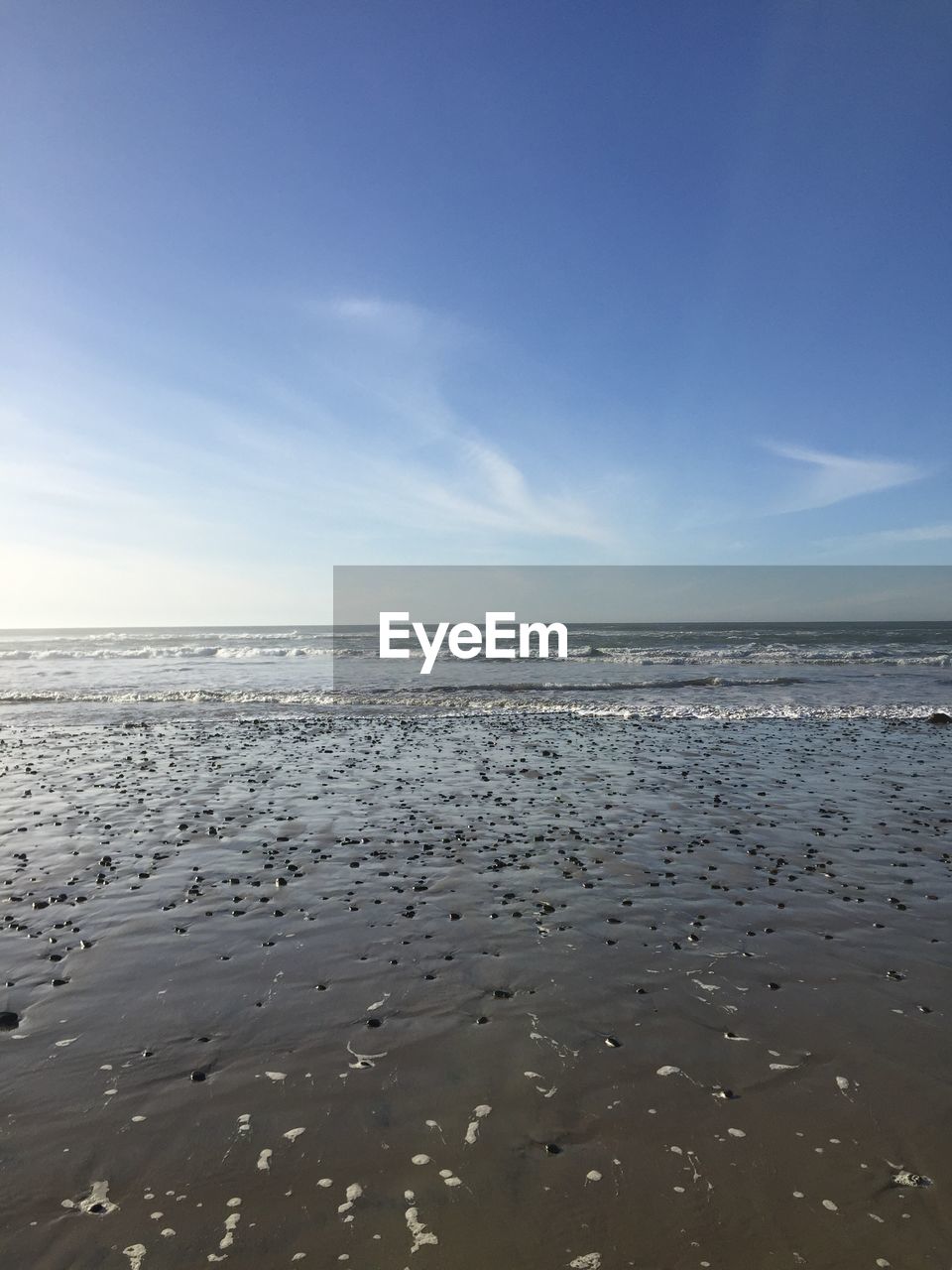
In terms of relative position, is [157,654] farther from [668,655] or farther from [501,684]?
[668,655]

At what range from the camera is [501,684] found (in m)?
41.3

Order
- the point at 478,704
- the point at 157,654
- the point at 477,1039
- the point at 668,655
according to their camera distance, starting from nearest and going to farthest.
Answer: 1. the point at 477,1039
2. the point at 478,704
3. the point at 668,655
4. the point at 157,654

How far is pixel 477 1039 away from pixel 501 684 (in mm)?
34834

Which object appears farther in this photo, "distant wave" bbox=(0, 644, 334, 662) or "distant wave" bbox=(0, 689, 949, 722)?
"distant wave" bbox=(0, 644, 334, 662)

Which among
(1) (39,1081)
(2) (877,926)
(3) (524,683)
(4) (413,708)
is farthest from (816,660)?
(1) (39,1081)

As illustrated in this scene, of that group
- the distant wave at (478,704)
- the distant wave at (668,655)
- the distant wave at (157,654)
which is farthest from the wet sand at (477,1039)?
the distant wave at (157,654)

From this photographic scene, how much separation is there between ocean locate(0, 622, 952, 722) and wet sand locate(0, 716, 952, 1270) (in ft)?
60.7

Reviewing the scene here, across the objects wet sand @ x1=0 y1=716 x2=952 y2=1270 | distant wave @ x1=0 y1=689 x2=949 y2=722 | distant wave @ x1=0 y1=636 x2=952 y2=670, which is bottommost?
wet sand @ x1=0 y1=716 x2=952 y2=1270

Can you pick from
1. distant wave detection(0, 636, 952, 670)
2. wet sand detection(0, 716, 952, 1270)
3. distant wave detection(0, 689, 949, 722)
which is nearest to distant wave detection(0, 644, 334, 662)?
distant wave detection(0, 636, 952, 670)

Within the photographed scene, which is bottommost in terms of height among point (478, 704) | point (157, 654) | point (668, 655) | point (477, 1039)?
point (477, 1039)

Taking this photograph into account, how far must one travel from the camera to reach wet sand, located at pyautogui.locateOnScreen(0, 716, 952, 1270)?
15.0 ft

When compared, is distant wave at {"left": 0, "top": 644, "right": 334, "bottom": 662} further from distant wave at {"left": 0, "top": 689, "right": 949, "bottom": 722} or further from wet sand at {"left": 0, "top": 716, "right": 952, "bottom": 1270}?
wet sand at {"left": 0, "top": 716, "right": 952, "bottom": 1270}

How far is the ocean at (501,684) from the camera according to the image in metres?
31.9

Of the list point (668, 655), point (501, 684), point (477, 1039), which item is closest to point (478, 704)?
point (501, 684)
